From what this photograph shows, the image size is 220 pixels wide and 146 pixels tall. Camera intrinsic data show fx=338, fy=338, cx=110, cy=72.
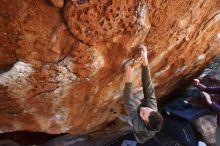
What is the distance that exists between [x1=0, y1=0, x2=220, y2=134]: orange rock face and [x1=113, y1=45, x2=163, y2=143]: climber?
0.19 m

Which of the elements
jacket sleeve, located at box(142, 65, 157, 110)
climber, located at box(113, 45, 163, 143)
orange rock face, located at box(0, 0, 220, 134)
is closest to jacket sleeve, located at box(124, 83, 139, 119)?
climber, located at box(113, 45, 163, 143)

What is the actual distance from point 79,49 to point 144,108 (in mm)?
719

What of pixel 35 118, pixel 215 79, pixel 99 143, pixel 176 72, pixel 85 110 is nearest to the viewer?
pixel 35 118

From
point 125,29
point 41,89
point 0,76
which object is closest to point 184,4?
point 125,29

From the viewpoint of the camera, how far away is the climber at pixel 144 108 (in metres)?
2.66

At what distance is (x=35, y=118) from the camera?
124 inches

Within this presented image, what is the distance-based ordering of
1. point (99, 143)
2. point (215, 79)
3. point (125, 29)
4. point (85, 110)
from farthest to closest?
1. point (215, 79)
2. point (99, 143)
3. point (85, 110)
4. point (125, 29)

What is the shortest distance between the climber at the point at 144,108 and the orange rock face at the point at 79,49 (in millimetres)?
186

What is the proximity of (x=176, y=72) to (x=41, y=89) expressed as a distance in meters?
2.07

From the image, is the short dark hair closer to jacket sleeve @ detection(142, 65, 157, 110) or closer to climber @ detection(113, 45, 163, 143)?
climber @ detection(113, 45, 163, 143)

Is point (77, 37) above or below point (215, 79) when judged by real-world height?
below

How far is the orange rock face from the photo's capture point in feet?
7.33

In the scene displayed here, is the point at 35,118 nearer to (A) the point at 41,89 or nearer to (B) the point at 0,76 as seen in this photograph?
(A) the point at 41,89

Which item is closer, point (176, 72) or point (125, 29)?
point (125, 29)
